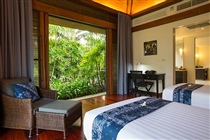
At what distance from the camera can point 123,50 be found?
467cm

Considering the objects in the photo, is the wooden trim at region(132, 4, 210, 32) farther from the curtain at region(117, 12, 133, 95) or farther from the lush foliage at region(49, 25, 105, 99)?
the lush foliage at region(49, 25, 105, 99)

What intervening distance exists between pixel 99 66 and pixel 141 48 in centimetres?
170

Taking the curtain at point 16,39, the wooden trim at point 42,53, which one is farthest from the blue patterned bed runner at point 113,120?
the wooden trim at point 42,53

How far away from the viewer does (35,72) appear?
9.79ft

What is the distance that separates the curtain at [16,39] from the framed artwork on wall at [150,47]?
3.57 m

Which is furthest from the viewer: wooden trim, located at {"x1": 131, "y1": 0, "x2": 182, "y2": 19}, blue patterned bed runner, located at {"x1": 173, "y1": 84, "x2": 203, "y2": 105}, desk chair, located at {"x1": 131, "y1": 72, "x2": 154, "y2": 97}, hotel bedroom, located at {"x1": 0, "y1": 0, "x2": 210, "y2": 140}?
desk chair, located at {"x1": 131, "y1": 72, "x2": 154, "y2": 97}

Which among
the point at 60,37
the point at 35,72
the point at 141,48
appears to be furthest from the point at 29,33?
the point at 141,48

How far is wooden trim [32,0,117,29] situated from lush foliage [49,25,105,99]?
513mm

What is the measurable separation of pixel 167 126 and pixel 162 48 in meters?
3.70

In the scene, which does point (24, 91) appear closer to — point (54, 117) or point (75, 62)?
point (54, 117)

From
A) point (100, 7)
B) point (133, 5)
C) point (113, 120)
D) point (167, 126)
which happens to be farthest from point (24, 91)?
point (133, 5)

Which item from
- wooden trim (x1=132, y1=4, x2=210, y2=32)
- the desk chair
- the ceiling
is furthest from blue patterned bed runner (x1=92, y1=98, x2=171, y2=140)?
the ceiling

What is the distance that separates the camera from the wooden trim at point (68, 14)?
300cm

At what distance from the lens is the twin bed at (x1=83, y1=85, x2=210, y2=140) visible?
937 mm
